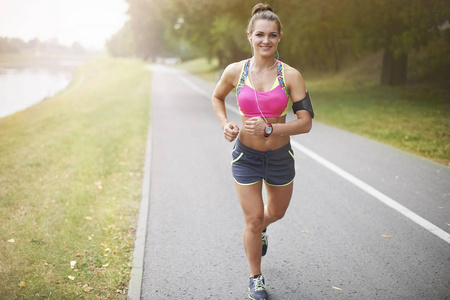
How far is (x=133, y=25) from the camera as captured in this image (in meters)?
66.8

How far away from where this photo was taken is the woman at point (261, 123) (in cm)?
299

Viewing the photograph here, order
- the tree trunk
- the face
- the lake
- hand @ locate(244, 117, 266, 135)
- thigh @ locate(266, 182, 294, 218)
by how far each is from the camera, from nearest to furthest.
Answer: hand @ locate(244, 117, 266, 135)
the face
thigh @ locate(266, 182, 294, 218)
the lake
the tree trunk

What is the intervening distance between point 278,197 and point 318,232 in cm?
148

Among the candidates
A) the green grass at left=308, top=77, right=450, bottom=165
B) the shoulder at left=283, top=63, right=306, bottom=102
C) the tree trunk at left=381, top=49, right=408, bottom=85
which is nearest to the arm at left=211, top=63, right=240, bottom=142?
the shoulder at left=283, top=63, right=306, bottom=102

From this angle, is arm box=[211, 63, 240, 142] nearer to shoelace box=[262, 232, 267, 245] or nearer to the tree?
shoelace box=[262, 232, 267, 245]

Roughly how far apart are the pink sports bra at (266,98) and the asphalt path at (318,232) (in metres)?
1.66

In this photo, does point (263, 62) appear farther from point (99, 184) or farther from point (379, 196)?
point (99, 184)

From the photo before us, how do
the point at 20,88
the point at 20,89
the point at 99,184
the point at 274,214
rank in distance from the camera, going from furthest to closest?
1. the point at 20,89
2. the point at 20,88
3. the point at 99,184
4. the point at 274,214

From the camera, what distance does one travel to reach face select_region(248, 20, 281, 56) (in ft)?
Answer: 9.75

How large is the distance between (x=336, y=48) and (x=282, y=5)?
16.0 metres

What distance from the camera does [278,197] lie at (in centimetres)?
340

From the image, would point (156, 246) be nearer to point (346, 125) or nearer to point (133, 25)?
point (346, 125)

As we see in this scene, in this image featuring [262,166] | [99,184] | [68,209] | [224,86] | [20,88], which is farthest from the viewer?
[20,88]

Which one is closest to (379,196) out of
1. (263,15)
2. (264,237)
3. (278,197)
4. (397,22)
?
(264,237)
